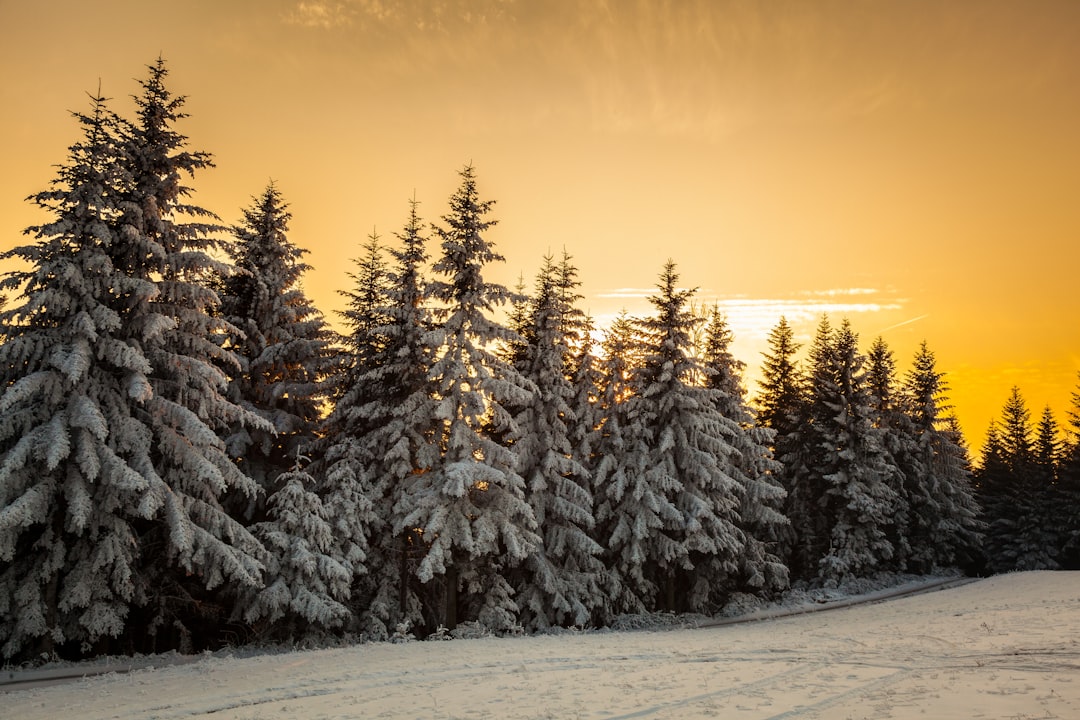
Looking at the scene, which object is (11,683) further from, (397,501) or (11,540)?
(397,501)

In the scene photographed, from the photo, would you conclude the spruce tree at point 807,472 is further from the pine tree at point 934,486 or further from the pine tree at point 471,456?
the pine tree at point 471,456

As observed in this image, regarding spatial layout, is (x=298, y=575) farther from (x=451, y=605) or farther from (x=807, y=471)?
(x=807, y=471)

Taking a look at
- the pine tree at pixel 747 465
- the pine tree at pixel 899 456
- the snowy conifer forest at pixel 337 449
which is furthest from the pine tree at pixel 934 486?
the pine tree at pixel 747 465

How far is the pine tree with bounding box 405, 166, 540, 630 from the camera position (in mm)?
22656

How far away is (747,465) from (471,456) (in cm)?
1678

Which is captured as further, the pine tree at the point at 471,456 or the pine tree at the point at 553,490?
the pine tree at the point at 553,490

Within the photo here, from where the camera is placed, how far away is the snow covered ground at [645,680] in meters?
10.1

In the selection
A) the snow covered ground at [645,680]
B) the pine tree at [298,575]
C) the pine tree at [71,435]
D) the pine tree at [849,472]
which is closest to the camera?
the snow covered ground at [645,680]

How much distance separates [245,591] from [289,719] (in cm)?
1094

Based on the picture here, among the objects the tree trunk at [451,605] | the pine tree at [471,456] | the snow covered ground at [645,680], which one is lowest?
the tree trunk at [451,605]

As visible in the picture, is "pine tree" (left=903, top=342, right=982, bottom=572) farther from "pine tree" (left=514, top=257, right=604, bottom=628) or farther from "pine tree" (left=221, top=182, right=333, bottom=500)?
"pine tree" (left=221, top=182, right=333, bottom=500)

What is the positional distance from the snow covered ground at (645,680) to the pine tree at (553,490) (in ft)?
22.3

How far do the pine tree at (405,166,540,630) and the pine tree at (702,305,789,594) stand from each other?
1116 centimetres

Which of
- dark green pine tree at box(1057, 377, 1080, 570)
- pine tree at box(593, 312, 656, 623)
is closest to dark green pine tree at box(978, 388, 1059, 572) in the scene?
dark green pine tree at box(1057, 377, 1080, 570)
